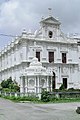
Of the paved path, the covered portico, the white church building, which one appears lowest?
the paved path

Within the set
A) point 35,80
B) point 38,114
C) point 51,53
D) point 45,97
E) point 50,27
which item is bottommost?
point 38,114

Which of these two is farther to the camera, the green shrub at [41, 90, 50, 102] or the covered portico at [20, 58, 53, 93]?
the covered portico at [20, 58, 53, 93]

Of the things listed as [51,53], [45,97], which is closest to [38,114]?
[45,97]

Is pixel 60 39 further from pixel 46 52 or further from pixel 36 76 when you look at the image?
pixel 36 76

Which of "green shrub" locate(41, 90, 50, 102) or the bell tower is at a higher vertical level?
the bell tower

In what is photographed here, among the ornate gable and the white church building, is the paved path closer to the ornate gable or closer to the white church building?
the white church building

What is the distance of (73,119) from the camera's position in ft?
53.0

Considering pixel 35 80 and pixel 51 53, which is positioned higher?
pixel 51 53

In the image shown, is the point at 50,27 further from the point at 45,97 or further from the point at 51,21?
the point at 45,97

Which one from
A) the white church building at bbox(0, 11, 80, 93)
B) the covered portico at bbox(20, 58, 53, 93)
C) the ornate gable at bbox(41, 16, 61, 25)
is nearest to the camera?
the covered portico at bbox(20, 58, 53, 93)

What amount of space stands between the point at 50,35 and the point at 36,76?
59.6ft

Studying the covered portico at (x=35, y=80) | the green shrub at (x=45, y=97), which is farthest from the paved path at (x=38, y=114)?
the covered portico at (x=35, y=80)

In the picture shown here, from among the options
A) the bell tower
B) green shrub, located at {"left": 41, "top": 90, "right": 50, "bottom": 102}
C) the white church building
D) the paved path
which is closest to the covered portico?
green shrub, located at {"left": 41, "top": 90, "right": 50, "bottom": 102}

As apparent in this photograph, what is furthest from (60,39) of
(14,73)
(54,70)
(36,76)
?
(36,76)
